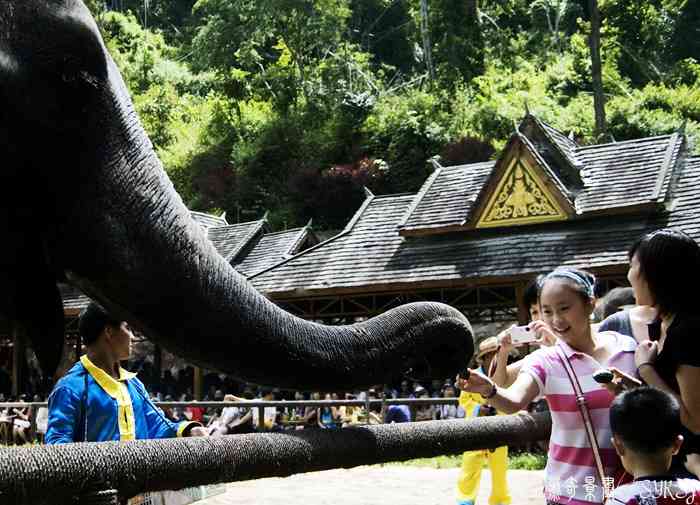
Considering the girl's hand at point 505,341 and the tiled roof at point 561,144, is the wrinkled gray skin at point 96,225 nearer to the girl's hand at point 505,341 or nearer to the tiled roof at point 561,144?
the girl's hand at point 505,341

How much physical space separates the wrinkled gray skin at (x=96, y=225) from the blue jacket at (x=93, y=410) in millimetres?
1501

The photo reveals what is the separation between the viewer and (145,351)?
2689 centimetres

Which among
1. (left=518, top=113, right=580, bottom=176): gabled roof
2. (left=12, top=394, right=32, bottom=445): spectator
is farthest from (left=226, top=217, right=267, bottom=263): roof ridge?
(left=12, top=394, right=32, bottom=445): spectator

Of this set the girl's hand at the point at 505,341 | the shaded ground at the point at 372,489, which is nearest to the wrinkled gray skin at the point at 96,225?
the girl's hand at the point at 505,341

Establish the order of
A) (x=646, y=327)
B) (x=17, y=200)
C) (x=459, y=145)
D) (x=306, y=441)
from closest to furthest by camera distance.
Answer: (x=17, y=200)
(x=306, y=441)
(x=646, y=327)
(x=459, y=145)

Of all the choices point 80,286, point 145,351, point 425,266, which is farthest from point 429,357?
point 145,351

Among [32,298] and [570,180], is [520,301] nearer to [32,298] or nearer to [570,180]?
[570,180]

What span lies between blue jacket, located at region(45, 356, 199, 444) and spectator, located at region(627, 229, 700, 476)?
4.90 ft

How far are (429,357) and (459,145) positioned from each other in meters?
27.3

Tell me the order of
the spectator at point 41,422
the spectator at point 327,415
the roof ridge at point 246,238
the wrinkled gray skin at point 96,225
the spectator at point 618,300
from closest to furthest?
the wrinkled gray skin at point 96,225 → the spectator at point 618,300 → the spectator at point 41,422 → the spectator at point 327,415 → the roof ridge at point 246,238

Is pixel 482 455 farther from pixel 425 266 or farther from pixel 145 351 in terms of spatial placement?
pixel 145 351

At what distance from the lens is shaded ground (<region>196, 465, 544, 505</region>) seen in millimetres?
8242

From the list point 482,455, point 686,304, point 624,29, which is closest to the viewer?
point 686,304

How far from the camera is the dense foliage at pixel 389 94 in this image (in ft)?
101
